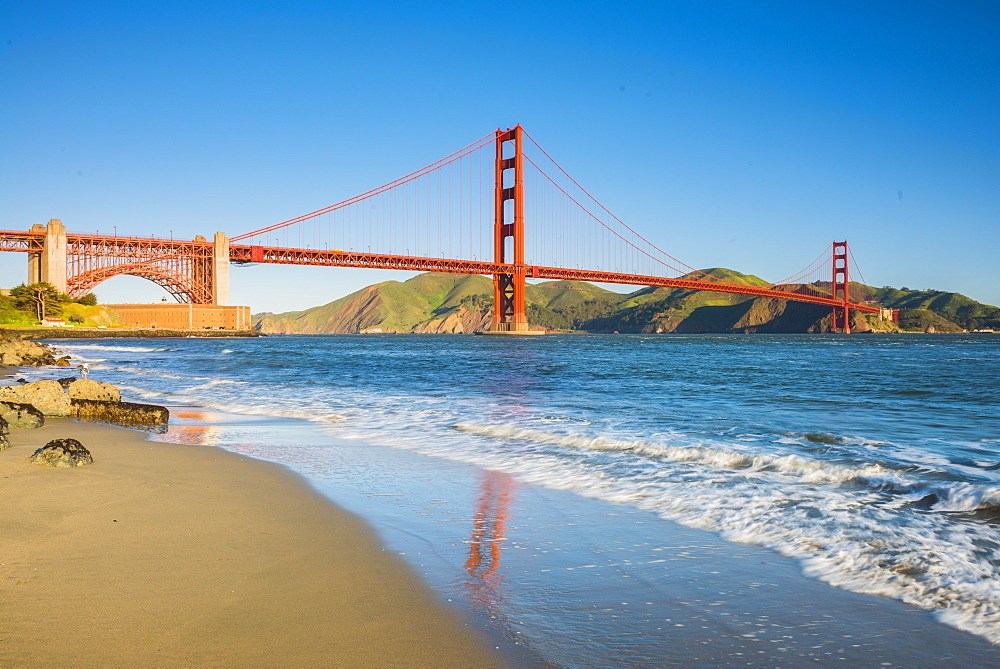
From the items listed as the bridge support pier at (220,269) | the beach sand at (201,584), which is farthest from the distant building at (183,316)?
the beach sand at (201,584)

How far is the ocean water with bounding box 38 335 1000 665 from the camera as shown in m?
2.79

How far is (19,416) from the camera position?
329 inches

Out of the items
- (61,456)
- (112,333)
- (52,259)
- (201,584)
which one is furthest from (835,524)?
(52,259)

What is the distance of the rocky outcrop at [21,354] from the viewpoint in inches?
940

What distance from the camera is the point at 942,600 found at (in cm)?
314

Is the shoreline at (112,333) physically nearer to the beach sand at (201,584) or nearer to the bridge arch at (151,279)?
the bridge arch at (151,279)

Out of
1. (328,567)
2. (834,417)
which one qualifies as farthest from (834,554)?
(834,417)

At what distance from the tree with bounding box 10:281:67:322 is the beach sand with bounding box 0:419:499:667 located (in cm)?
7724

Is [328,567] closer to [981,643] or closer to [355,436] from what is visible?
[981,643]

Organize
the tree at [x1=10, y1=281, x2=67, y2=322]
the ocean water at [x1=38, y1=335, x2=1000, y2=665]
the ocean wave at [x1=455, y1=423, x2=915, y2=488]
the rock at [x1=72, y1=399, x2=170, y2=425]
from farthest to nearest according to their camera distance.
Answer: the tree at [x1=10, y1=281, x2=67, y2=322], the rock at [x1=72, y1=399, x2=170, y2=425], the ocean wave at [x1=455, y1=423, x2=915, y2=488], the ocean water at [x1=38, y1=335, x2=1000, y2=665]

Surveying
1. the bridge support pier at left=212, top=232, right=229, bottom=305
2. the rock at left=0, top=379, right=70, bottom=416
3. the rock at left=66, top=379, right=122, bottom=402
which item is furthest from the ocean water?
the bridge support pier at left=212, top=232, right=229, bottom=305

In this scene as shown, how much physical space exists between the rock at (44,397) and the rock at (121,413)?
0.22 m

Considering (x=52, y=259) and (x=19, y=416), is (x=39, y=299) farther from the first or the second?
(x=19, y=416)

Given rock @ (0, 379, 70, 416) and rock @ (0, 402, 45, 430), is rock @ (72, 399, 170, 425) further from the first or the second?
rock @ (0, 402, 45, 430)
